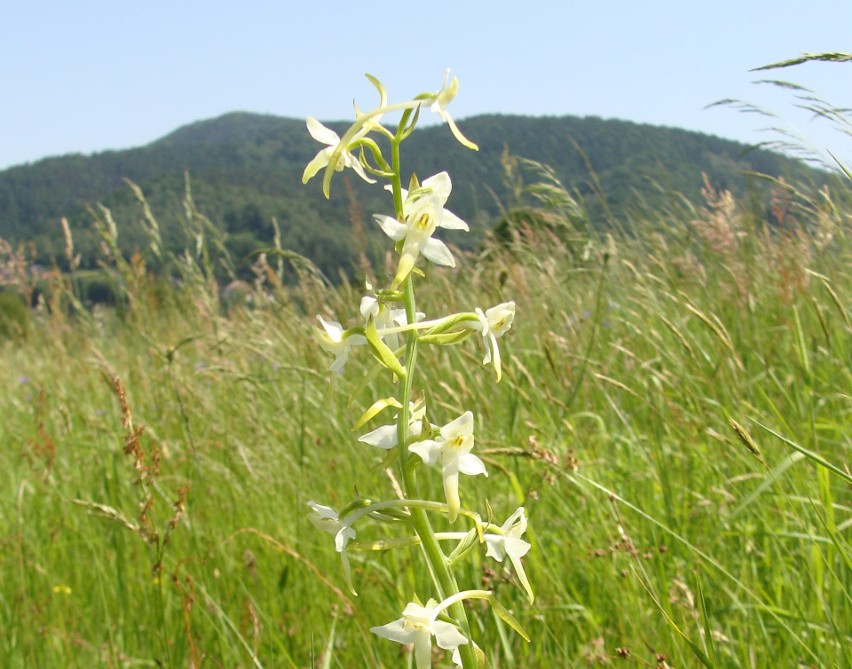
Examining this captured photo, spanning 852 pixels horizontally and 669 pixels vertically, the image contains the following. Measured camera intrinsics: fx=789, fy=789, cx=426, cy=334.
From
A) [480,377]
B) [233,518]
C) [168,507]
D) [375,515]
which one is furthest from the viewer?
[480,377]

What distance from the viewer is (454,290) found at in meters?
4.19

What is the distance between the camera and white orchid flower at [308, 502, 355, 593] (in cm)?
113

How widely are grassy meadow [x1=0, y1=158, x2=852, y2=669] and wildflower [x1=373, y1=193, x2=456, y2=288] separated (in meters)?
0.24

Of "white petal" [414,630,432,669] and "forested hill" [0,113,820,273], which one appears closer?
"white petal" [414,630,432,669]

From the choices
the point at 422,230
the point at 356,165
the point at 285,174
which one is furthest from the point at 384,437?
the point at 285,174

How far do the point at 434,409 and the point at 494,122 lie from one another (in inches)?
5175

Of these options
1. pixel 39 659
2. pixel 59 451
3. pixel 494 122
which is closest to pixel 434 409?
pixel 39 659

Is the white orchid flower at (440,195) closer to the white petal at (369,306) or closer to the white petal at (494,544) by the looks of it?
the white petal at (369,306)

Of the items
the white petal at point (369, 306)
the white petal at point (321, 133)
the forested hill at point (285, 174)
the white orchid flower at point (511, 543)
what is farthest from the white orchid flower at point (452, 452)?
the forested hill at point (285, 174)

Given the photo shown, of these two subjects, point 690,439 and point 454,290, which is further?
point 454,290

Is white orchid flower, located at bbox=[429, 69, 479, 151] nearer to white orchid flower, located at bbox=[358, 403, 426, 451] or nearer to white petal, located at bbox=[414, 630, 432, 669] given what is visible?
white orchid flower, located at bbox=[358, 403, 426, 451]

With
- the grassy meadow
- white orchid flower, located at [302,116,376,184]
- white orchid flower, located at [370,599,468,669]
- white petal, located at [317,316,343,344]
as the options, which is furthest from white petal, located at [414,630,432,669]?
white orchid flower, located at [302,116,376,184]

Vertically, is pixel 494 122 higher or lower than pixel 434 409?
higher

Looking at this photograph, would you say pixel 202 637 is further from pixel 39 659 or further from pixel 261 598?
pixel 39 659
